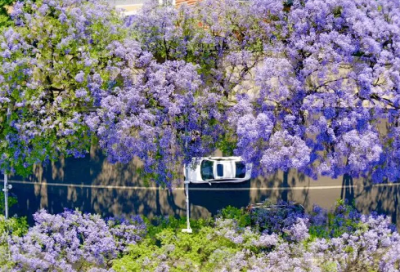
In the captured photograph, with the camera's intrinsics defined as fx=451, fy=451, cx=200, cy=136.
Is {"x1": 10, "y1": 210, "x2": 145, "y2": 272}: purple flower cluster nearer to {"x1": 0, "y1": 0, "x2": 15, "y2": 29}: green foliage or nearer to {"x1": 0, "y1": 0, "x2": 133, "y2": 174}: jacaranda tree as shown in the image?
{"x1": 0, "y1": 0, "x2": 133, "y2": 174}: jacaranda tree

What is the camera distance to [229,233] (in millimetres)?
22906

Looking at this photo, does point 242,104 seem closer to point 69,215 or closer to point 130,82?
point 130,82

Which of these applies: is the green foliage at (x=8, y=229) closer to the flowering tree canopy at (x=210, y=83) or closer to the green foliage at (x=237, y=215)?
the flowering tree canopy at (x=210, y=83)

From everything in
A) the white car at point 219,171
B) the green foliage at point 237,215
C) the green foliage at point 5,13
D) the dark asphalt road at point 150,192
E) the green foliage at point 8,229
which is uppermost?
the green foliage at point 5,13

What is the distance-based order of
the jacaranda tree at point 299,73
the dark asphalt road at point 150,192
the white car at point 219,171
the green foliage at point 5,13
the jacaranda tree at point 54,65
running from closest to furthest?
1. the jacaranda tree at point 299,73
2. the jacaranda tree at point 54,65
3. the green foliage at point 5,13
4. the white car at point 219,171
5. the dark asphalt road at point 150,192

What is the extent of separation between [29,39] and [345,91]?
51.7 feet

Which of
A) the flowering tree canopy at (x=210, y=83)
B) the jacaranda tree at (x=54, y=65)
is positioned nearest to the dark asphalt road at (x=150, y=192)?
the flowering tree canopy at (x=210, y=83)

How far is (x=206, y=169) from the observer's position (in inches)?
1065

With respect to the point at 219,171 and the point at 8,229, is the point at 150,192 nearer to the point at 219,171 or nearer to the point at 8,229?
the point at 219,171

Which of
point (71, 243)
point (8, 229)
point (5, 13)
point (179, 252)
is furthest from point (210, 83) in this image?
point (8, 229)

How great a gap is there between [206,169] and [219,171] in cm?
79

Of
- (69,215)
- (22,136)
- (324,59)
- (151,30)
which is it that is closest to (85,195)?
(69,215)

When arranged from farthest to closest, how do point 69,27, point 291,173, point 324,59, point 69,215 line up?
point 291,173 → point 69,215 → point 69,27 → point 324,59

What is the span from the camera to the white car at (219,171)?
26.8 metres
